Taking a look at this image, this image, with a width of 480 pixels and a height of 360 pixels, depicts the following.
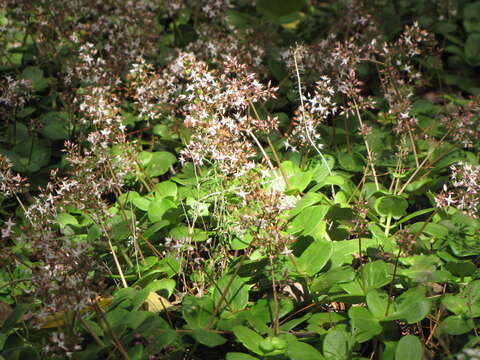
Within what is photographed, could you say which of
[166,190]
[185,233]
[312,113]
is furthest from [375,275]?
[166,190]

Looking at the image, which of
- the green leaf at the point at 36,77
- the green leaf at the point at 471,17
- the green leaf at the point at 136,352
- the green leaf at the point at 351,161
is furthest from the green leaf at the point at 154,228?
the green leaf at the point at 471,17

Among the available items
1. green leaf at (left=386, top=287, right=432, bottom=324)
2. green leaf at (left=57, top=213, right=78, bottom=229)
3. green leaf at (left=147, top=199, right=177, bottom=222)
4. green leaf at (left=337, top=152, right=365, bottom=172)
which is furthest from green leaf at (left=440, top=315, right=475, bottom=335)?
green leaf at (left=57, top=213, right=78, bottom=229)

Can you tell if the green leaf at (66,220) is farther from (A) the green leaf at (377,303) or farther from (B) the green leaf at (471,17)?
(B) the green leaf at (471,17)

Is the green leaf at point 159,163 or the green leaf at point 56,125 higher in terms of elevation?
the green leaf at point 56,125

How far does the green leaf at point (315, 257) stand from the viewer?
2744 mm

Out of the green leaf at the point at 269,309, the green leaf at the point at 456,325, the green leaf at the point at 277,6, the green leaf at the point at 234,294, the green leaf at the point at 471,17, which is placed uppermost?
the green leaf at the point at 277,6

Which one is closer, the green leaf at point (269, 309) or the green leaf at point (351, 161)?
the green leaf at point (269, 309)

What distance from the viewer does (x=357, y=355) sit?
2.55 m

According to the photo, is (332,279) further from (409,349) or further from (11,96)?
(11,96)

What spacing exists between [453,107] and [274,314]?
2749 mm

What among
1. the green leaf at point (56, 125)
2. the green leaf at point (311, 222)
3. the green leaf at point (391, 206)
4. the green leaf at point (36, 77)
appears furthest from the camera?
the green leaf at point (36, 77)

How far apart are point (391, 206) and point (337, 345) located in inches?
43.2

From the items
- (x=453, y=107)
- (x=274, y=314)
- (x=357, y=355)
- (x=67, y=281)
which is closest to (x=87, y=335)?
(x=67, y=281)

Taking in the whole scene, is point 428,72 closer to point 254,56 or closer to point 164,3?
point 254,56
